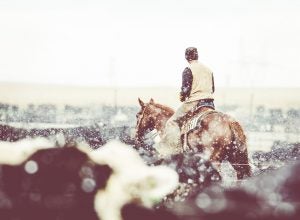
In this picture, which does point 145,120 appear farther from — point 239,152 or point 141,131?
point 239,152

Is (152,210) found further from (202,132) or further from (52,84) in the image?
(52,84)

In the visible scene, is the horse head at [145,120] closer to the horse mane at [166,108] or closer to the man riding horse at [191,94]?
the horse mane at [166,108]

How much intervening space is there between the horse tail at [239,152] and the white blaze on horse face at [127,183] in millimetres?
1300

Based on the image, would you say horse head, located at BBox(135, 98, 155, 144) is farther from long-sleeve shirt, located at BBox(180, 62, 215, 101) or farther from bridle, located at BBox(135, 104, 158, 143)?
long-sleeve shirt, located at BBox(180, 62, 215, 101)

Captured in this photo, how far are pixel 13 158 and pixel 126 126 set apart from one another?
427 centimetres

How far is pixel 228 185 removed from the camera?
17.7ft

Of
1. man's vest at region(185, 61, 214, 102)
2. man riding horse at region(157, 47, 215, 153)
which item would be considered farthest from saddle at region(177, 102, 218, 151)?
man's vest at region(185, 61, 214, 102)

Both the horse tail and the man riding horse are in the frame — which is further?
the man riding horse

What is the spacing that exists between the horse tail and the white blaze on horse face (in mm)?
1300

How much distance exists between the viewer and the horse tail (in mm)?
5520

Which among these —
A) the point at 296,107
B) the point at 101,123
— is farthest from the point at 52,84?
the point at 296,107

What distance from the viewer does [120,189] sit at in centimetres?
404

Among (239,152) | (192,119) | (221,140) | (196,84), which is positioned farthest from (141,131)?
(239,152)

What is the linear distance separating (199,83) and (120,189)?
211 centimetres
